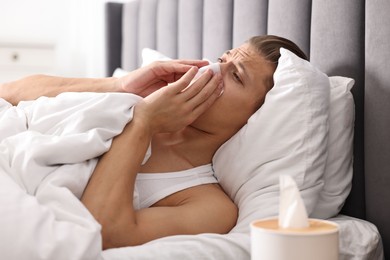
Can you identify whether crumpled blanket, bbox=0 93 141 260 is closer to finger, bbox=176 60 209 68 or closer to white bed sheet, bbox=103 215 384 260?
white bed sheet, bbox=103 215 384 260

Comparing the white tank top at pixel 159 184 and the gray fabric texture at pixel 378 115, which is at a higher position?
the gray fabric texture at pixel 378 115

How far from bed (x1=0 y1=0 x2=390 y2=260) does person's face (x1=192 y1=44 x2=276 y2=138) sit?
2.0 inches

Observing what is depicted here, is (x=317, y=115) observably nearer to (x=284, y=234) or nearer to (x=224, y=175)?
(x=224, y=175)

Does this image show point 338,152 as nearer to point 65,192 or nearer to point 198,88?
point 198,88

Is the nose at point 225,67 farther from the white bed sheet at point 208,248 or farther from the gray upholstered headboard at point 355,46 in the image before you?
the white bed sheet at point 208,248

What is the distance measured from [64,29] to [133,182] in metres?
2.54

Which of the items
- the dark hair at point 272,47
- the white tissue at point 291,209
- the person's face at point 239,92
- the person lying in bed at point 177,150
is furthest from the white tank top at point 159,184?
the white tissue at point 291,209

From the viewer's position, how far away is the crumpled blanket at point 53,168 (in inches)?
33.9

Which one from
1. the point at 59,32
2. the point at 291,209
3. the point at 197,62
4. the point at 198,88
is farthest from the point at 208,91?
the point at 59,32

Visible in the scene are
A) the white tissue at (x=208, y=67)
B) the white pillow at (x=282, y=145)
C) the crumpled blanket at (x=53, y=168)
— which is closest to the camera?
the crumpled blanket at (x=53, y=168)

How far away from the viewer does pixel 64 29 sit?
3.45 meters

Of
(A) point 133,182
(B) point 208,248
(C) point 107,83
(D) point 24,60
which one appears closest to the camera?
(B) point 208,248

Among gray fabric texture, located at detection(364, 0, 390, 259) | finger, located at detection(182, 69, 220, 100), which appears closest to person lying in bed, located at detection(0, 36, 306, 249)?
finger, located at detection(182, 69, 220, 100)

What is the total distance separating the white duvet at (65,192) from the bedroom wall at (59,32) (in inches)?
76.2
